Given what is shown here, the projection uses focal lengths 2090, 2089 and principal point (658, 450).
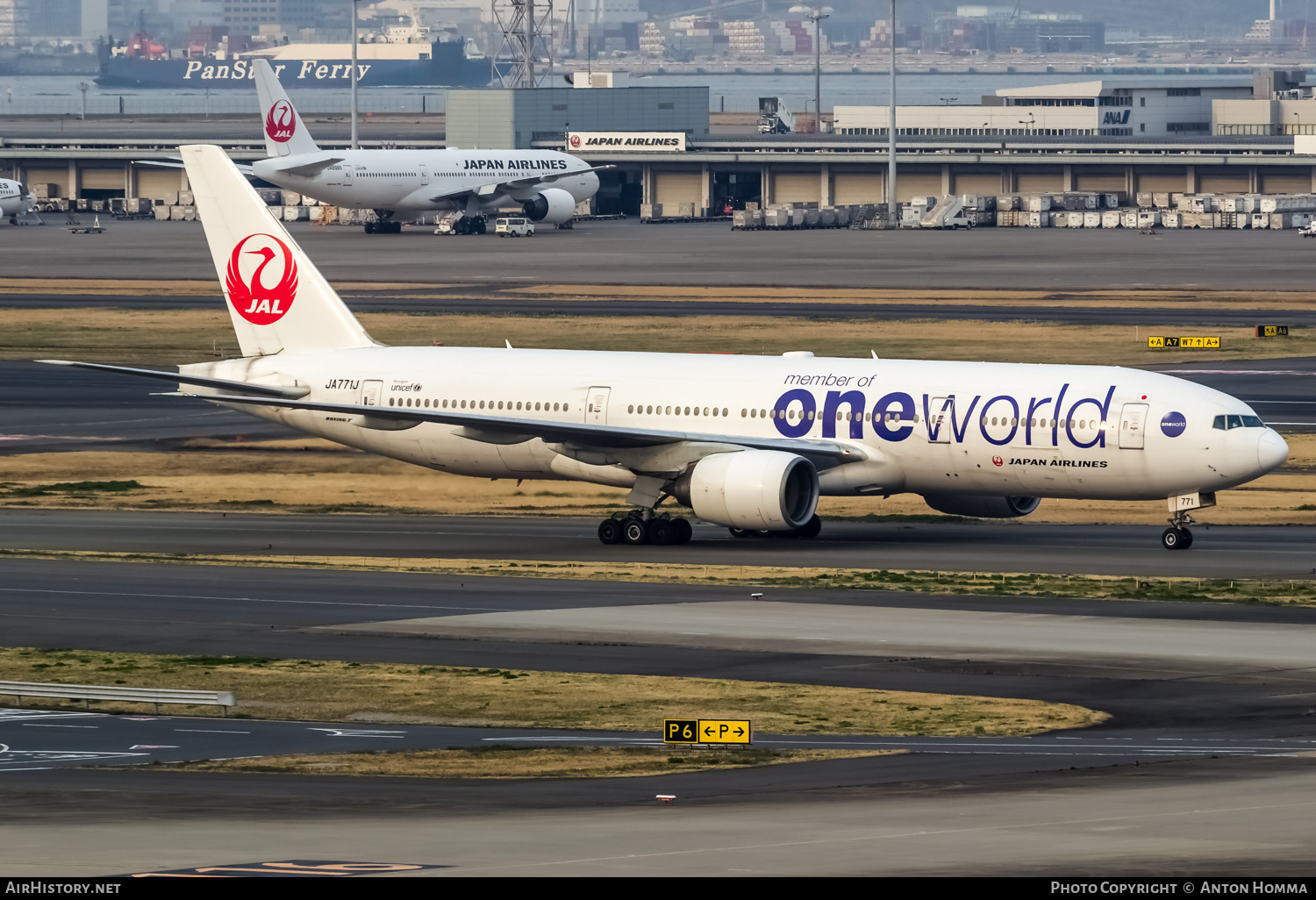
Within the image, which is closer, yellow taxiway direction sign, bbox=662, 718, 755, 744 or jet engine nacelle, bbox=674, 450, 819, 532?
yellow taxiway direction sign, bbox=662, 718, 755, 744

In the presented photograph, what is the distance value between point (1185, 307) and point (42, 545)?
78.2 m

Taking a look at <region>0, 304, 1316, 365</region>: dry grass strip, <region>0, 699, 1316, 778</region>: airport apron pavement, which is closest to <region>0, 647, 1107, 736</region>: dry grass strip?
<region>0, 699, 1316, 778</region>: airport apron pavement

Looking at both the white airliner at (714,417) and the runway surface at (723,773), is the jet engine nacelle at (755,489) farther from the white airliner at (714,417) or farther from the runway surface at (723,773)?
the runway surface at (723,773)

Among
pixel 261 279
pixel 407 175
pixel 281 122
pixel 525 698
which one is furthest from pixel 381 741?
pixel 407 175

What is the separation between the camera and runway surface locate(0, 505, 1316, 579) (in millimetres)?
49406

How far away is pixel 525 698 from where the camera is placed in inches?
1356

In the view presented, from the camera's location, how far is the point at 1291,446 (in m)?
69.9

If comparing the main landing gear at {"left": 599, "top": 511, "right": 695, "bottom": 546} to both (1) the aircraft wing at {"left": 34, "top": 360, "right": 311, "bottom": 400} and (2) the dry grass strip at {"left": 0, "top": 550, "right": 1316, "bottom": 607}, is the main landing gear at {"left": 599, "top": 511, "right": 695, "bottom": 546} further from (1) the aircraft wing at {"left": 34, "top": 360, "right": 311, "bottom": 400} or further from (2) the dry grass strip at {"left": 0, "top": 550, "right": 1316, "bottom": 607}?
Answer: (1) the aircraft wing at {"left": 34, "top": 360, "right": 311, "bottom": 400}

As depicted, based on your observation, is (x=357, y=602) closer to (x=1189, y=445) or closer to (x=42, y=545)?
(x=42, y=545)

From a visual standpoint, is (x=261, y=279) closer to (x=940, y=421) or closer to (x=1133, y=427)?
(x=940, y=421)

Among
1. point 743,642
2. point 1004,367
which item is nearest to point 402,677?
point 743,642

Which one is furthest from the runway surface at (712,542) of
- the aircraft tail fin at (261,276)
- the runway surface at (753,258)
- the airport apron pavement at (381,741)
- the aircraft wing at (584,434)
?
the runway surface at (753,258)

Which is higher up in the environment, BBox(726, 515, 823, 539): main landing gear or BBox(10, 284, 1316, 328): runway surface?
BBox(10, 284, 1316, 328): runway surface

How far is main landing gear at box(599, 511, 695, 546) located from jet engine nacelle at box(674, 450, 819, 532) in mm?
2198
